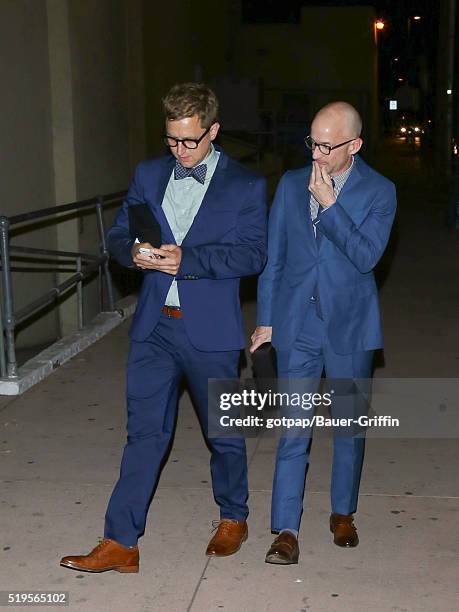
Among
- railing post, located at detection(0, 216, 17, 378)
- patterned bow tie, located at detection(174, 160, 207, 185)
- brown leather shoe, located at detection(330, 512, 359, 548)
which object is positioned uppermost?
patterned bow tie, located at detection(174, 160, 207, 185)

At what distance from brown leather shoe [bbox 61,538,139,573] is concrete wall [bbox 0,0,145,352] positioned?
730cm

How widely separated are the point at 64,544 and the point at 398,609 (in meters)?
1.53

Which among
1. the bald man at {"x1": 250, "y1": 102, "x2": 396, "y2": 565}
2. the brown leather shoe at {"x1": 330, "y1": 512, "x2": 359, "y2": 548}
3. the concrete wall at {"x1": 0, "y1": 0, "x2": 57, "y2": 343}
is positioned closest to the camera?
the bald man at {"x1": 250, "y1": 102, "x2": 396, "y2": 565}

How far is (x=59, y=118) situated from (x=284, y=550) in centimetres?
907

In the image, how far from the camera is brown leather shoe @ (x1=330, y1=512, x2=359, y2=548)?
4.46 m

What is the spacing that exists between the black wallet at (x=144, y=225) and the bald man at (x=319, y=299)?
1.82ft

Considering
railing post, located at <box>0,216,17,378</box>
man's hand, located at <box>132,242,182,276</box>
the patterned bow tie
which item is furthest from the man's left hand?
railing post, located at <box>0,216,17,378</box>

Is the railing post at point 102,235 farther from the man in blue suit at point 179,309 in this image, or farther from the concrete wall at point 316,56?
the concrete wall at point 316,56

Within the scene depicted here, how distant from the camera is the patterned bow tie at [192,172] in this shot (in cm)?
412

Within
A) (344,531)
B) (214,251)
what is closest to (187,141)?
(214,251)

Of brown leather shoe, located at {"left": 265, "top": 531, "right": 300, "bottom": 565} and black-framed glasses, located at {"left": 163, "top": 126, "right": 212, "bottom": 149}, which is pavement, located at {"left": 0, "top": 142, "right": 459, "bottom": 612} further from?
black-framed glasses, located at {"left": 163, "top": 126, "right": 212, "bottom": 149}

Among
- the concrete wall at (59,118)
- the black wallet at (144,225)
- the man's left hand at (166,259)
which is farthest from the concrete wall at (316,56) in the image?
the man's left hand at (166,259)

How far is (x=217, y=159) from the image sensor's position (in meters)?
4.19

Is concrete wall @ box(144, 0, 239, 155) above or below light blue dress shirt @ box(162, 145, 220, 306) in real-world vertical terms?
above
